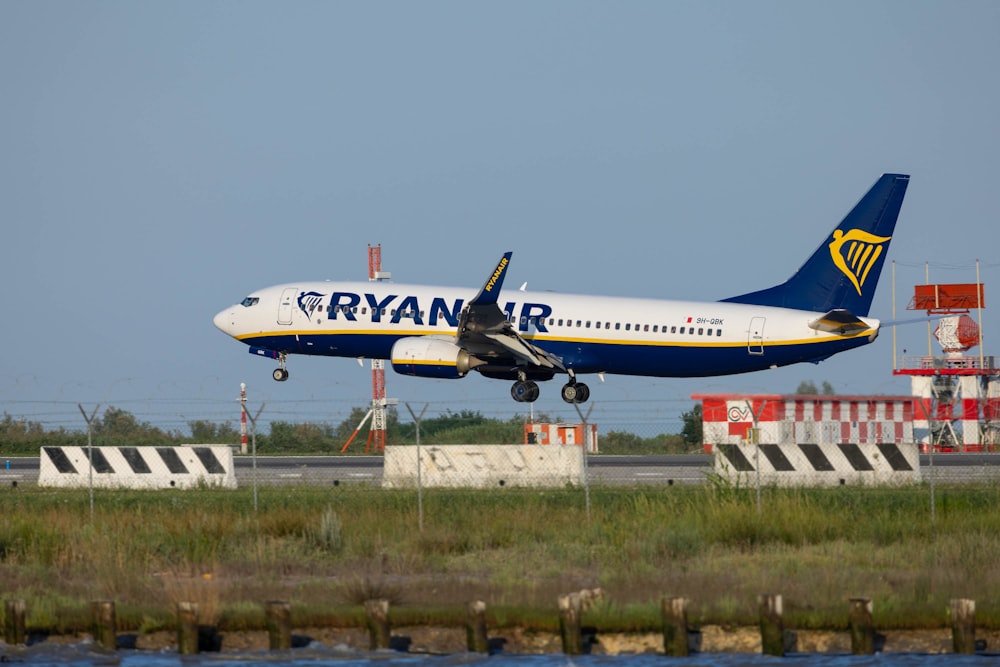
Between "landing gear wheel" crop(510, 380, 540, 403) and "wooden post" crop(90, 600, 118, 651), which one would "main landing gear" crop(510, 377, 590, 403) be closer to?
"landing gear wheel" crop(510, 380, 540, 403)

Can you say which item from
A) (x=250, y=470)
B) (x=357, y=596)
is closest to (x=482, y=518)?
(x=357, y=596)

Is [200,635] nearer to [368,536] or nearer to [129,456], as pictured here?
[368,536]

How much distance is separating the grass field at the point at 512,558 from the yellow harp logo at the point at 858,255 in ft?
47.0

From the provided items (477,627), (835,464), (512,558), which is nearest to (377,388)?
(835,464)

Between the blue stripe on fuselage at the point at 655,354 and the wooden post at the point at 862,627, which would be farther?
the blue stripe on fuselage at the point at 655,354

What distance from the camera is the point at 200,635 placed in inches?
762

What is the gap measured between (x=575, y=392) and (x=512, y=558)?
79.1ft

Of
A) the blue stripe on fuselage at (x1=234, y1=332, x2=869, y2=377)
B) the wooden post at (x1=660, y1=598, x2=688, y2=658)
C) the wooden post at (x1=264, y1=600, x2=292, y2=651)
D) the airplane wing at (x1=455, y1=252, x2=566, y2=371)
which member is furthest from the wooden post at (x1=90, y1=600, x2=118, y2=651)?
the blue stripe on fuselage at (x1=234, y1=332, x2=869, y2=377)

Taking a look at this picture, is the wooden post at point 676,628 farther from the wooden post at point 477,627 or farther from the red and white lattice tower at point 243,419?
the red and white lattice tower at point 243,419

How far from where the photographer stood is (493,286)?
146 feet

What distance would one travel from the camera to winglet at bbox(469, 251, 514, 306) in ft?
144

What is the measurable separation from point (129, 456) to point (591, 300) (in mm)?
16391

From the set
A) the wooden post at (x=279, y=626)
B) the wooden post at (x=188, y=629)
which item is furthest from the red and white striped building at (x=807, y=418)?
the wooden post at (x=188, y=629)

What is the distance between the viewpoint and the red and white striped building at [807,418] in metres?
41.4
